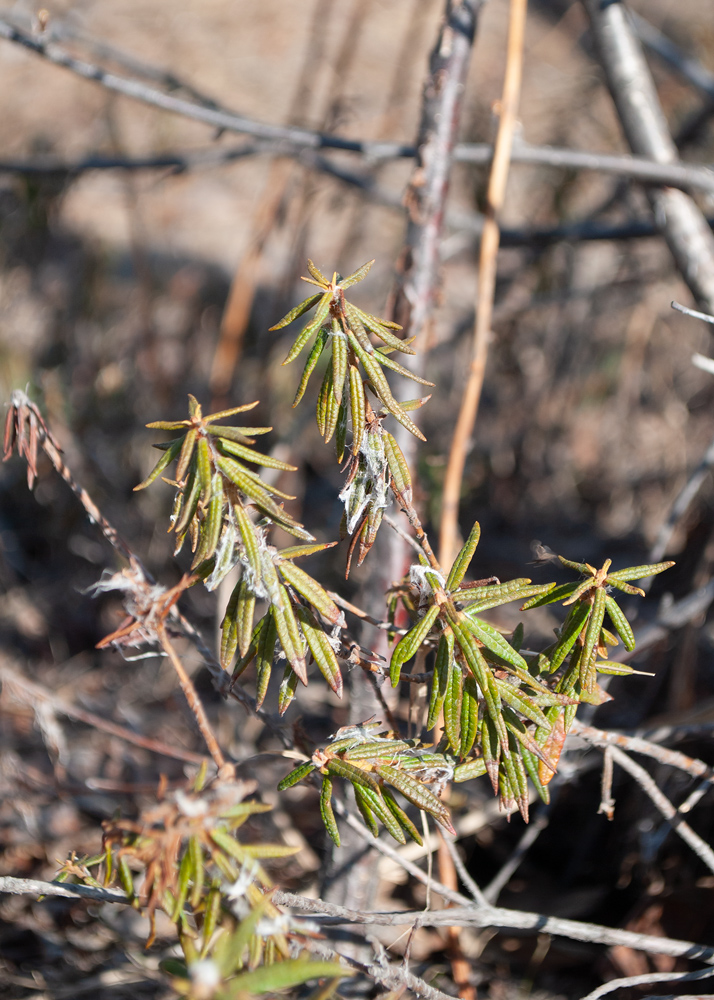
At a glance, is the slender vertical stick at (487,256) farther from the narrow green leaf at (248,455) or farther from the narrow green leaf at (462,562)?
the narrow green leaf at (248,455)

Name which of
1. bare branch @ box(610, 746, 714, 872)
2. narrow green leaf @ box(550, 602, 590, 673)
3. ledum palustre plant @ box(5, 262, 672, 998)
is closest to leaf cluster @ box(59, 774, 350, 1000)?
ledum palustre plant @ box(5, 262, 672, 998)

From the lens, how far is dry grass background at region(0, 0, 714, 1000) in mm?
1216

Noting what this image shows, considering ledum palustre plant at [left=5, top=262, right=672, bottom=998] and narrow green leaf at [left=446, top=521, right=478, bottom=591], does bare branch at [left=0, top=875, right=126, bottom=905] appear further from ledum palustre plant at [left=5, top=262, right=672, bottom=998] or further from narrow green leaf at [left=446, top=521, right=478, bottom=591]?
narrow green leaf at [left=446, top=521, right=478, bottom=591]

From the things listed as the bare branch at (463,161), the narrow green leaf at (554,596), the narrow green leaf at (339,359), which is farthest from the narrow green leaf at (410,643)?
the bare branch at (463,161)

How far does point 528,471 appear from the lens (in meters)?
2.33

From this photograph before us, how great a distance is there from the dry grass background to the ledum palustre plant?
457 mm

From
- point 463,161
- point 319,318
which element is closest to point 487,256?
point 463,161

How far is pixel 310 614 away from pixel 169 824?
9.1 inches

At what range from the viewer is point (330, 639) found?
67cm

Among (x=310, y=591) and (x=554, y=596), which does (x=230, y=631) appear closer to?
(x=310, y=591)

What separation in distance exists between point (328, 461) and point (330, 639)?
187 centimetres

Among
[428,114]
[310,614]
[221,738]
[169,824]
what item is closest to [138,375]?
[221,738]

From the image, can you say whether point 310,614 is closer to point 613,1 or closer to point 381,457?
point 381,457

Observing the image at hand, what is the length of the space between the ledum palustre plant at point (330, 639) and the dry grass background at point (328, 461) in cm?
46
